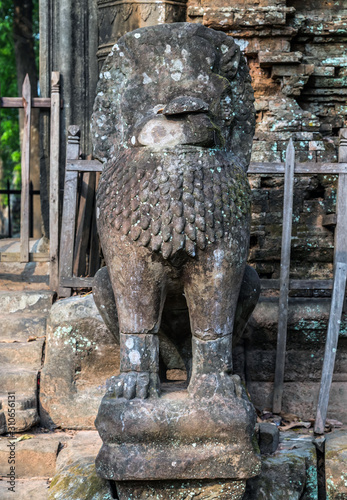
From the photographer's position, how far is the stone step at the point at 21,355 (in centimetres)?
405

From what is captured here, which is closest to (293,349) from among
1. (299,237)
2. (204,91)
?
(299,237)

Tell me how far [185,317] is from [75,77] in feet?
12.8

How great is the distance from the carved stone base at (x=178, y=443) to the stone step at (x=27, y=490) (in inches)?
29.5

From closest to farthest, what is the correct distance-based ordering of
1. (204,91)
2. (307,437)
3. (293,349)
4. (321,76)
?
(204,91), (307,437), (293,349), (321,76)

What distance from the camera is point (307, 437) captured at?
357 cm

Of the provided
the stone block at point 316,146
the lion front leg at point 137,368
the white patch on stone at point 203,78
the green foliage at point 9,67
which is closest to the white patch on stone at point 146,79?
the white patch on stone at point 203,78

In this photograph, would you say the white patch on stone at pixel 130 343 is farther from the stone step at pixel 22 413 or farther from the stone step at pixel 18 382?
the stone step at pixel 18 382

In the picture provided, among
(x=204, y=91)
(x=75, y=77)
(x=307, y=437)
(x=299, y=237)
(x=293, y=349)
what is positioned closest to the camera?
(x=204, y=91)

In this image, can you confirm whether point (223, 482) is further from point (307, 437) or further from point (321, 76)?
point (321, 76)

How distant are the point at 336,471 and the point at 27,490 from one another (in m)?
1.49

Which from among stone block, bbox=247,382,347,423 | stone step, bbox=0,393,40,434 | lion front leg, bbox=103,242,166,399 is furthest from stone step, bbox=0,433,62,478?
stone block, bbox=247,382,347,423

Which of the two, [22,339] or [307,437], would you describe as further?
[22,339]

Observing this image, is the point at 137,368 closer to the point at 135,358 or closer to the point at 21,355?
the point at 135,358

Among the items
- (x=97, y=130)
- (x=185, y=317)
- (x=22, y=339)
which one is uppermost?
(x=97, y=130)
